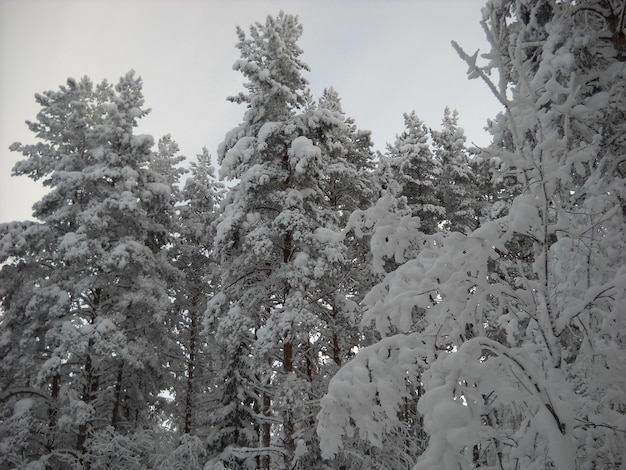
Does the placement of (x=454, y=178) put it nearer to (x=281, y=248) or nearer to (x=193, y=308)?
(x=281, y=248)

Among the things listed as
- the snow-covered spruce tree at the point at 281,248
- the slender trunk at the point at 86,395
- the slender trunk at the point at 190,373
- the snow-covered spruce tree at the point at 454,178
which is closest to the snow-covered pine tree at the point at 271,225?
the snow-covered spruce tree at the point at 281,248

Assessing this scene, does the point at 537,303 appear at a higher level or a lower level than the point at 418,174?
lower

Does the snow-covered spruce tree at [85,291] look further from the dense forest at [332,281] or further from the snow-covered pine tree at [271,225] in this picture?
the snow-covered pine tree at [271,225]

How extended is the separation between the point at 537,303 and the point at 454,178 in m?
15.3

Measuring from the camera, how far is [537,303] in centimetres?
378

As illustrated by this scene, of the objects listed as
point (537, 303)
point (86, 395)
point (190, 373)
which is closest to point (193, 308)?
point (190, 373)

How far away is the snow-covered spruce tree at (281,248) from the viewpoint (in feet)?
29.9

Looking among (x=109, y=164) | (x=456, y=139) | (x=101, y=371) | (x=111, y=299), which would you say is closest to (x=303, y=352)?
(x=111, y=299)

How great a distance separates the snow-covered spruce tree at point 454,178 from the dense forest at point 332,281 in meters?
0.12

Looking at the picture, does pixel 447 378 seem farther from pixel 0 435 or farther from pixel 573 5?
pixel 0 435

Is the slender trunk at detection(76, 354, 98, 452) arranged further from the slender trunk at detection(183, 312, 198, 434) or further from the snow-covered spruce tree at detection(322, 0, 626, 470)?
the snow-covered spruce tree at detection(322, 0, 626, 470)

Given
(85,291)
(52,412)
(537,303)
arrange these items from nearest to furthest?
(537,303)
(52,412)
(85,291)

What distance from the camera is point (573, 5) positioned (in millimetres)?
5199

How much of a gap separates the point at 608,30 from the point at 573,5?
543 mm
